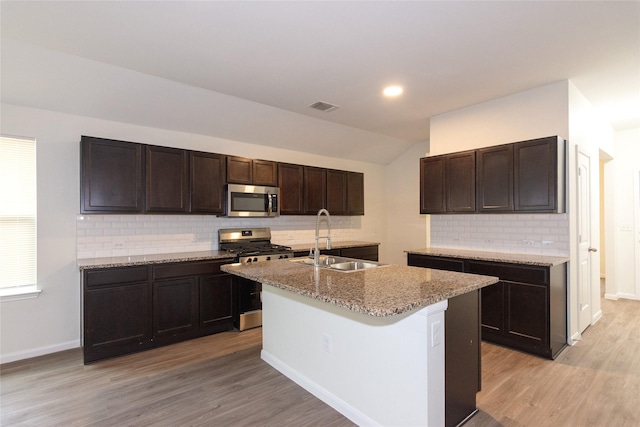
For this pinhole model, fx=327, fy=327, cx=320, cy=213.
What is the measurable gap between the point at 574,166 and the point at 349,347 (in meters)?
3.21

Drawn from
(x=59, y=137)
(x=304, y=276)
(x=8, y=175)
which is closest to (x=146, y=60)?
(x=59, y=137)

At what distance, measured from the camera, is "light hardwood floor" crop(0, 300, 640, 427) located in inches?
90.4

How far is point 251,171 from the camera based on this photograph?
15.0ft

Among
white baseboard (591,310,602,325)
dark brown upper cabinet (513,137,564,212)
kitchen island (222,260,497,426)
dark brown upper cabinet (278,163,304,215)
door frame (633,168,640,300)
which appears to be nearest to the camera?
kitchen island (222,260,497,426)

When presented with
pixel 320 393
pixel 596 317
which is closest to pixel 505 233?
pixel 596 317

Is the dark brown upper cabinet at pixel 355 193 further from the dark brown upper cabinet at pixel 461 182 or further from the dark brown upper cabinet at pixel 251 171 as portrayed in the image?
the dark brown upper cabinet at pixel 461 182

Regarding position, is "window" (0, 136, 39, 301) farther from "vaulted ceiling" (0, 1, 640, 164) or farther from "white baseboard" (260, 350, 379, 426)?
"white baseboard" (260, 350, 379, 426)

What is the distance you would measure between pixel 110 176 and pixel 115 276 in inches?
41.6

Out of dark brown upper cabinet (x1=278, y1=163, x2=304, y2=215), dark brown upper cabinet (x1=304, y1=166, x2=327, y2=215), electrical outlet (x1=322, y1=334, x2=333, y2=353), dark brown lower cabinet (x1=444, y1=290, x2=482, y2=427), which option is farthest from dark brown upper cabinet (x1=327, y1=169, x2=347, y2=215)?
dark brown lower cabinet (x1=444, y1=290, x2=482, y2=427)

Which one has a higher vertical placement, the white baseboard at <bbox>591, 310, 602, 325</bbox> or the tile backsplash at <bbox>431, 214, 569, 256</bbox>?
the tile backsplash at <bbox>431, 214, 569, 256</bbox>

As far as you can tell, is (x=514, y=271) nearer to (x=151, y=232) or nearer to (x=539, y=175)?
(x=539, y=175)

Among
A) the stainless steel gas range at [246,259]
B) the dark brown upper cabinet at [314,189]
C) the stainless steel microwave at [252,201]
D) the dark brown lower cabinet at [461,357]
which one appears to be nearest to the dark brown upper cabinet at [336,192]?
the dark brown upper cabinet at [314,189]

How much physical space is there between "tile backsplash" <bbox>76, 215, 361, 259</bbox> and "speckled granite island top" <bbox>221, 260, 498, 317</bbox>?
1.74 m

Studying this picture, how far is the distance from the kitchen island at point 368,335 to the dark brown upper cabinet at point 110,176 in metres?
1.62
